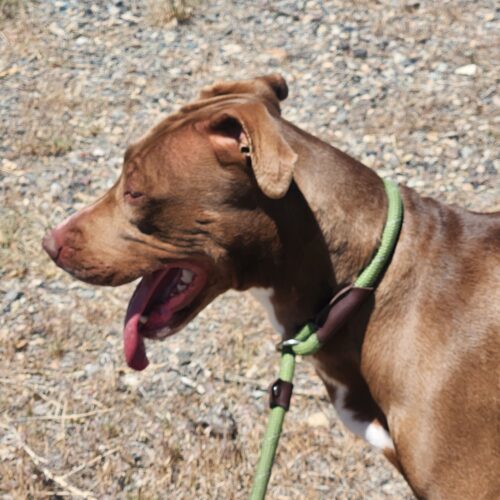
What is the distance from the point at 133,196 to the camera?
3355mm

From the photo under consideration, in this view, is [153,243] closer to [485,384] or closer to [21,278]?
[485,384]

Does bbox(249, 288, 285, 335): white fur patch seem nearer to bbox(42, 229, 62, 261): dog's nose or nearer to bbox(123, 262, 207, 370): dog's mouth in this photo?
bbox(123, 262, 207, 370): dog's mouth

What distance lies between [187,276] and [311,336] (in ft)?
1.74

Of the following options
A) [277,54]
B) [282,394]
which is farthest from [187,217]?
[277,54]

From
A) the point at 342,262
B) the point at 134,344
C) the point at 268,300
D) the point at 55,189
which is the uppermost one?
the point at 342,262

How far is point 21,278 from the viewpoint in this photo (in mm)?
5492

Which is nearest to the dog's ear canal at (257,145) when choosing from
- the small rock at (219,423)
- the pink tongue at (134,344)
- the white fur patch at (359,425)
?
the pink tongue at (134,344)

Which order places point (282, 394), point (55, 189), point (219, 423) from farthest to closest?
point (55, 189)
point (219, 423)
point (282, 394)

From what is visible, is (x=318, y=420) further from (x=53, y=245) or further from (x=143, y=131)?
(x=143, y=131)

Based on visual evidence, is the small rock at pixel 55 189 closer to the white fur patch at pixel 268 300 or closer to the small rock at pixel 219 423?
the small rock at pixel 219 423

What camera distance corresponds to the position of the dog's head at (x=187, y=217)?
10.4 feet

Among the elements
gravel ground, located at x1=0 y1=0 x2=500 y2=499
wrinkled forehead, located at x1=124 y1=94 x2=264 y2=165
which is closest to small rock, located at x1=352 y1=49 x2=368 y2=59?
gravel ground, located at x1=0 y1=0 x2=500 y2=499

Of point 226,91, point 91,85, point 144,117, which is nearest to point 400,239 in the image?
point 226,91

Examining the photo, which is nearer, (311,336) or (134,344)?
(311,336)
